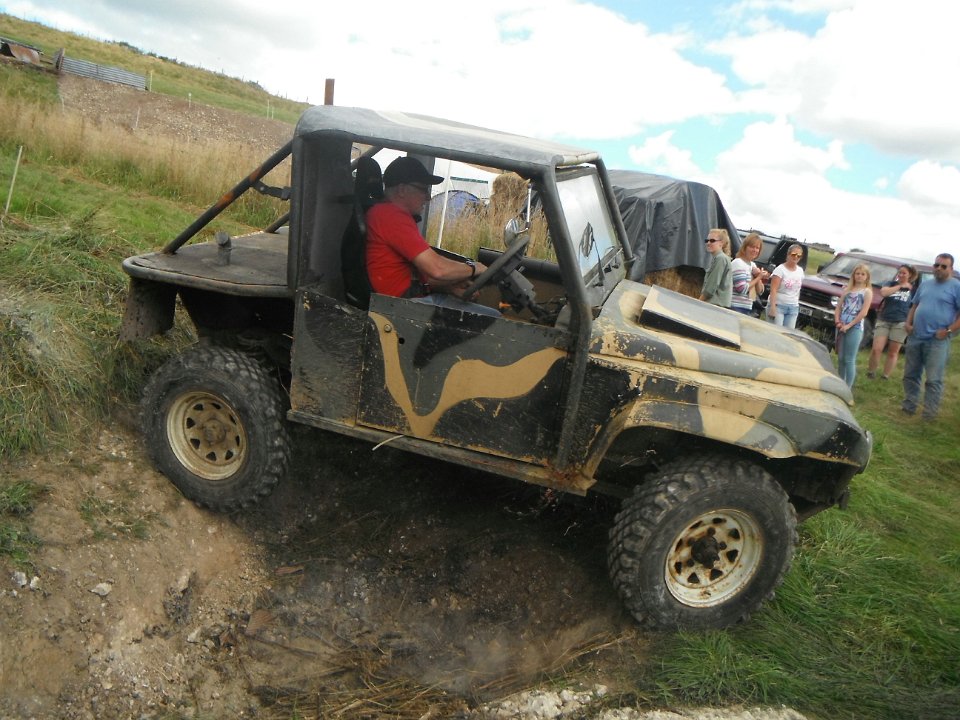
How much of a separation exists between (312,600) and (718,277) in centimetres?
436

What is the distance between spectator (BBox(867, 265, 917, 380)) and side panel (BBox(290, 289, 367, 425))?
7.67m

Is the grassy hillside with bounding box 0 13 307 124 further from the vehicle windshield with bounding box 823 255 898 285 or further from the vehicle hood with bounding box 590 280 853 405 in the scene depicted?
the vehicle hood with bounding box 590 280 853 405

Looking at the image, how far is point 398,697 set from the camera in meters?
2.86

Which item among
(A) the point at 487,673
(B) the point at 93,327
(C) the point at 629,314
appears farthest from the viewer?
(B) the point at 93,327

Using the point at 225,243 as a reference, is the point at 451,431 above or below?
below

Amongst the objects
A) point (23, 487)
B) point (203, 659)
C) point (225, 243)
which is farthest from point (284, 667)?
point (225, 243)

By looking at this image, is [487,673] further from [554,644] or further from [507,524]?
[507,524]

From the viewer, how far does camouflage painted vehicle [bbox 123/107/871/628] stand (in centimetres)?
297

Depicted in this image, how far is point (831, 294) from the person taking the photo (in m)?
10.8

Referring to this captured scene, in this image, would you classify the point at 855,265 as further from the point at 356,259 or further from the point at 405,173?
the point at 356,259

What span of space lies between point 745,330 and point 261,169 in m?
2.40

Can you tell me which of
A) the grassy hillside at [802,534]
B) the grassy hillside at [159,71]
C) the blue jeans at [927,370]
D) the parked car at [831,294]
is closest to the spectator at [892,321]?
the parked car at [831,294]

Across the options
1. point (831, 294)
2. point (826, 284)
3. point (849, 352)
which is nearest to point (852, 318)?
point (849, 352)

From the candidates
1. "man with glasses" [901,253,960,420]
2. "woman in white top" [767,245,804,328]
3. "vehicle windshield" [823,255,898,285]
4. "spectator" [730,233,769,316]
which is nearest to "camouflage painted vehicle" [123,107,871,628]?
"spectator" [730,233,769,316]
